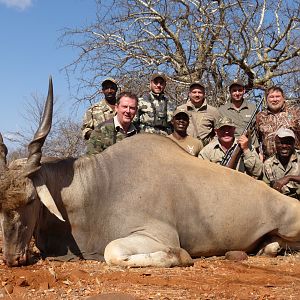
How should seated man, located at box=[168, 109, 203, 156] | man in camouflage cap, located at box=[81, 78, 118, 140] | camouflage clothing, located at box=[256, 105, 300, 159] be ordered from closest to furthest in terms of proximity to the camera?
seated man, located at box=[168, 109, 203, 156]
camouflage clothing, located at box=[256, 105, 300, 159]
man in camouflage cap, located at box=[81, 78, 118, 140]

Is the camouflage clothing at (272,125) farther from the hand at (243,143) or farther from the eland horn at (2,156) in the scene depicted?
the eland horn at (2,156)

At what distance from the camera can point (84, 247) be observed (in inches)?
187

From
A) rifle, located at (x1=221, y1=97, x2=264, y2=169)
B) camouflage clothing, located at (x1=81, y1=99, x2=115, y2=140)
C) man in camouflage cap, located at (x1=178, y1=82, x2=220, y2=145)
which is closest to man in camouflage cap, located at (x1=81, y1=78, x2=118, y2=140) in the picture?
camouflage clothing, located at (x1=81, y1=99, x2=115, y2=140)

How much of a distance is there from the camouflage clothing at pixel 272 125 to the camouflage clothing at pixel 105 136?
6.20 ft

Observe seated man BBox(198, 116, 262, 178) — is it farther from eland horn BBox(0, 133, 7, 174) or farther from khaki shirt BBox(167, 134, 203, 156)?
eland horn BBox(0, 133, 7, 174)

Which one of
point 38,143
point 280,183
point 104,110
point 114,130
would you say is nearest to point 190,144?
point 114,130

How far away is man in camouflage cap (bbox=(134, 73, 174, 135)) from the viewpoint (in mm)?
7175

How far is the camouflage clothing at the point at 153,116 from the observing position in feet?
23.5

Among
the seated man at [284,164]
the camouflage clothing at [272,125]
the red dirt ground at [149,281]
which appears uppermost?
the camouflage clothing at [272,125]

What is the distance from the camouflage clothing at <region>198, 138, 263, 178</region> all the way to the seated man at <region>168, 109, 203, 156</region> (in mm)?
247

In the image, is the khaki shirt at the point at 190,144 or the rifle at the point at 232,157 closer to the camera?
the rifle at the point at 232,157

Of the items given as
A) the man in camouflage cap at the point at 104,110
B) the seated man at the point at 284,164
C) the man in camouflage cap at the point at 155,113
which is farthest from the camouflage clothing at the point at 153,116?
the seated man at the point at 284,164

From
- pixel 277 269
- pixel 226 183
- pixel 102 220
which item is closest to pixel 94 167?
pixel 102 220

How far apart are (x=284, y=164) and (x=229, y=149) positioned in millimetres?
670
